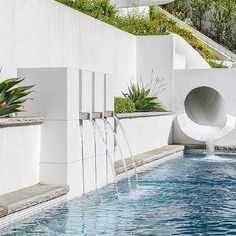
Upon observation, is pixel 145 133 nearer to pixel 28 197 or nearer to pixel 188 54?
pixel 188 54

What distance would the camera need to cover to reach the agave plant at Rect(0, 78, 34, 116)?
303 inches

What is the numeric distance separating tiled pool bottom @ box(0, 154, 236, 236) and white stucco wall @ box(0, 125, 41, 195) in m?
0.60

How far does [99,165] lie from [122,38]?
7057 mm

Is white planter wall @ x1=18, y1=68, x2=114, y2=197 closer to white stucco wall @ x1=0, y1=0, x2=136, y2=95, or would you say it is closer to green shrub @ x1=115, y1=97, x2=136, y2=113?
white stucco wall @ x1=0, y1=0, x2=136, y2=95

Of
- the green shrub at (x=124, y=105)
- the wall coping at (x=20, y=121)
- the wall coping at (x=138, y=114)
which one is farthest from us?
the green shrub at (x=124, y=105)

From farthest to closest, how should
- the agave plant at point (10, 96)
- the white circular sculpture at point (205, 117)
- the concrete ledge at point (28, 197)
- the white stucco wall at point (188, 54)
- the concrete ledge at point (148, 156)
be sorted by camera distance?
the white stucco wall at point (188, 54) < the white circular sculpture at point (205, 117) < the concrete ledge at point (148, 156) < the agave plant at point (10, 96) < the concrete ledge at point (28, 197)

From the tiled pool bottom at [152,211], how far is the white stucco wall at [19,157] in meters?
0.60

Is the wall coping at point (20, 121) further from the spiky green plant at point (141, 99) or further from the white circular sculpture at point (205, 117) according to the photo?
the white circular sculpture at point (205, 117)

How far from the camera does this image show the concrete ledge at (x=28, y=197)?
20.7 ft

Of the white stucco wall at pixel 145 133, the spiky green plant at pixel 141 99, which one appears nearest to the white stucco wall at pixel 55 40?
the spiky green plant at pixel 141 99

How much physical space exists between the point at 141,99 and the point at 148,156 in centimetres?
334

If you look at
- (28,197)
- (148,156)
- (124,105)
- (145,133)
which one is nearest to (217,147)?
(145,133)

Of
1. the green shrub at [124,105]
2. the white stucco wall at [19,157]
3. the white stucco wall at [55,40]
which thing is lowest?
the white stucco wall at [19,157]

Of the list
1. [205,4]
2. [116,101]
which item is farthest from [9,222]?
[205,4]
